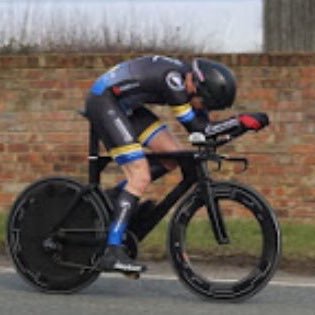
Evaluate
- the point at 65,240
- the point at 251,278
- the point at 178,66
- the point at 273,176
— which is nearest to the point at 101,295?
the point at 65,240

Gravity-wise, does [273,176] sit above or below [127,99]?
below

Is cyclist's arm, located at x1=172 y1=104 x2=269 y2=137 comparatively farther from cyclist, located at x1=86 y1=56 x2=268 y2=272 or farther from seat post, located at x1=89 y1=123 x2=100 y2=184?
seat post, located at x1=89 y1=123 x2=100 y2=184

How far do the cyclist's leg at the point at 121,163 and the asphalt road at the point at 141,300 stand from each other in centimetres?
29

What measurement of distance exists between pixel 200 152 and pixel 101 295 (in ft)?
4.01

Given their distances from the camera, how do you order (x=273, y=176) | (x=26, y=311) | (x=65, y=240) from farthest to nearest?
(x=273, y=176) → (x=65, y=240) → (x=26, y=311)

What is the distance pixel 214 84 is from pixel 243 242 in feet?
4.16

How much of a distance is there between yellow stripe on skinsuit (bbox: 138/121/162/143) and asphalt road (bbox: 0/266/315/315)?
110cm

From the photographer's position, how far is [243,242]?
6.81 m

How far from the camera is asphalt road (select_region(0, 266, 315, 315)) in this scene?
6129 millimetres

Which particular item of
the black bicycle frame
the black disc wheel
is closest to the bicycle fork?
the black bicycle frame

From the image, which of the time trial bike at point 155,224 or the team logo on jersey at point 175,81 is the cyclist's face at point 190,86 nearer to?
the team logo on jersey at point 175,81

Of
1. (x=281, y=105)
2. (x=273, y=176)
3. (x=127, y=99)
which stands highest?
(x=127, y=99)

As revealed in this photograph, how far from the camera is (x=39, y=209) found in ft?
21.7

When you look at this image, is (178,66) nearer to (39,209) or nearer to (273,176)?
(39,209)
